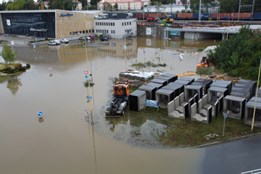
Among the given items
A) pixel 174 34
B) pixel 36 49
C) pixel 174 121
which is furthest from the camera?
pixel 174 34

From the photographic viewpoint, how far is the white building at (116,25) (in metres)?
50.9

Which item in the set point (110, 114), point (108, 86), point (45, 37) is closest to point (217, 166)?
point (110, 114)

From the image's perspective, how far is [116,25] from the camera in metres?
50.9

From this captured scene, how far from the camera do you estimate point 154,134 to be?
14.0 metres

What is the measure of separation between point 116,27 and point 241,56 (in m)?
31.1

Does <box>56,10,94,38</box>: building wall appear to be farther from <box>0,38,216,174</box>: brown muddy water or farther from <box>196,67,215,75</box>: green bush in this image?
<box>196,67,215,75</box>: green bush

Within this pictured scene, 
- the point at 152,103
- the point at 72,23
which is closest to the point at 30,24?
the point at 72,23

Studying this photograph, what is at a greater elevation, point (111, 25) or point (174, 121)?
point (111, 25)

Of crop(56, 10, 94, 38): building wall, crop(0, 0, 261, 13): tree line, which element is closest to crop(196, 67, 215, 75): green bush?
crop(56, 10, 94, 38): building wall

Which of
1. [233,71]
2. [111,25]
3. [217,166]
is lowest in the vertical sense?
[217,166]

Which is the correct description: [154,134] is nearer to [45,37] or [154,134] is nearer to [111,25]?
[111,25]

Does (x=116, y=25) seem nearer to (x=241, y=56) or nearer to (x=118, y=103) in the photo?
(x=241, y=56)

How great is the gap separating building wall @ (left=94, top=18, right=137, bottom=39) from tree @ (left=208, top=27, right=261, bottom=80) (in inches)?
1033

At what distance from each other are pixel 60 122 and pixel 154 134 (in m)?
6.30
